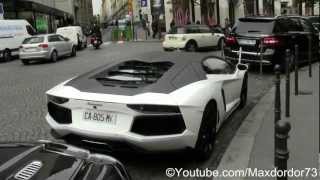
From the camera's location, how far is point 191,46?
28016 mm

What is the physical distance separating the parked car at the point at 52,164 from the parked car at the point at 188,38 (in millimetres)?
23630

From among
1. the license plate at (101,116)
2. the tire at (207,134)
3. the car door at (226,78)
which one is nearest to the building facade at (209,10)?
the car door at (226,78)

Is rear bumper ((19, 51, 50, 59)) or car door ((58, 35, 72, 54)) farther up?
car door ((58, 35, 72, 54))

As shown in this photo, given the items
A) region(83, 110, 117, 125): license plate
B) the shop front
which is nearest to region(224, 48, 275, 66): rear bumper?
region(83, 110, 117, 125): license plate

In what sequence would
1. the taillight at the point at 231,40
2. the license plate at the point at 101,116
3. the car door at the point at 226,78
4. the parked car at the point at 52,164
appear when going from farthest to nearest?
the taillight at the point at 231,40 < the car door at the point at 226,78 < the license plate at the point at 101,116 < the parked car at the point at 52,164

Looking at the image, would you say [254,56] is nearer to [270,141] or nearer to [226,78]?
[226,78]

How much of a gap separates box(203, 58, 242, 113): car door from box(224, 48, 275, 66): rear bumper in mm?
6769

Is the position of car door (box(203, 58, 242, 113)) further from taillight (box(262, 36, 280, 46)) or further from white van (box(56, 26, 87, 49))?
white van (box(56, 26, 87, 49))

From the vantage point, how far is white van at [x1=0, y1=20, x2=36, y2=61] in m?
29.0

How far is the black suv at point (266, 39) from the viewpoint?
15.7 metres

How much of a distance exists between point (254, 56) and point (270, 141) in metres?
9.00

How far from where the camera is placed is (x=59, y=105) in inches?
257

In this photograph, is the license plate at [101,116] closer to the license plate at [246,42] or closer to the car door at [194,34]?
the license plate at [246,42]

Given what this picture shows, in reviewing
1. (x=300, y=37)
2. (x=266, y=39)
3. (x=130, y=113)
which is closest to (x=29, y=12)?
(x=300, y=37)
